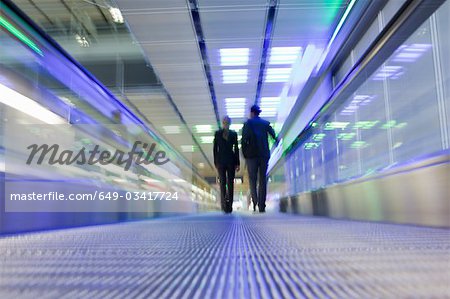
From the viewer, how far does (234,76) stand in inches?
392

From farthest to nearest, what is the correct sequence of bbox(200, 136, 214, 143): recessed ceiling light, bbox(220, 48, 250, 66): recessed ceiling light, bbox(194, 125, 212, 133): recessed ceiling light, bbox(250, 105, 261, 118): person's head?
1. bbox(200, 136, 214, 143): recessed ceiling light
2. bbox(194, 125, 212, 133): recessed ceiling light
3. bbox(220, 48, 250, 66): recessed ceiling light
4. bbox(250, 105, 261, 118): person's head

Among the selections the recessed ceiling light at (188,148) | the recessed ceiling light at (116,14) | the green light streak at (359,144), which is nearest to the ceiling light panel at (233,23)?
the recessed ceiling light at (116,14)

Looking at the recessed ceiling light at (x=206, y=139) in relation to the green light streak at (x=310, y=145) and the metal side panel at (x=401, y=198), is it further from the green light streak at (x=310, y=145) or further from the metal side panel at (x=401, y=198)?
the metal side panel at (x=401, y=198)

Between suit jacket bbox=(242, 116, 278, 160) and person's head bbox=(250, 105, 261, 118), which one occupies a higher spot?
person's head bbox=(250, 105, 261, 118)

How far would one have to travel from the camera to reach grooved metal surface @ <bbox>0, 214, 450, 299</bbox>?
0.86m

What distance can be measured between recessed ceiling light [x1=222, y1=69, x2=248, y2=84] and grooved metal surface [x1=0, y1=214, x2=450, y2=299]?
812cm

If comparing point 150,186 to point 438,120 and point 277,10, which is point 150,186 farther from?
point 438,120

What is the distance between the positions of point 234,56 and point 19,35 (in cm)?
662

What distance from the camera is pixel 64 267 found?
3.90 feet

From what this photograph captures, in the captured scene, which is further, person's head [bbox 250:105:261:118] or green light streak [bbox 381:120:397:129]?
person's head [bbox 250:105:261:118]

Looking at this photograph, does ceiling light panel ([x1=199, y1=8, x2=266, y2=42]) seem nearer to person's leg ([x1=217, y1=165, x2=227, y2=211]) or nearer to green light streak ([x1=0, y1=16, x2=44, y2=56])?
person's leg ([x1=217, y1=165, x2=227, y2=211])


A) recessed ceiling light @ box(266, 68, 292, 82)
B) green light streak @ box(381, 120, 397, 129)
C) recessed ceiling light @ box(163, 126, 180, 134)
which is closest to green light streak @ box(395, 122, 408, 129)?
green light streak @ box(381, 120, 397, 129)

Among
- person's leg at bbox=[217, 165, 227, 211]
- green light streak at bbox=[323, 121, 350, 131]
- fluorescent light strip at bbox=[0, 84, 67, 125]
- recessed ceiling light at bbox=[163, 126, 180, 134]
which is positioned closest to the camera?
fluorescent light strip at bbox=[0, 84, 67, 125]

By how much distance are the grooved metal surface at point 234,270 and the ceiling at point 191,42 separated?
551 centimetres
